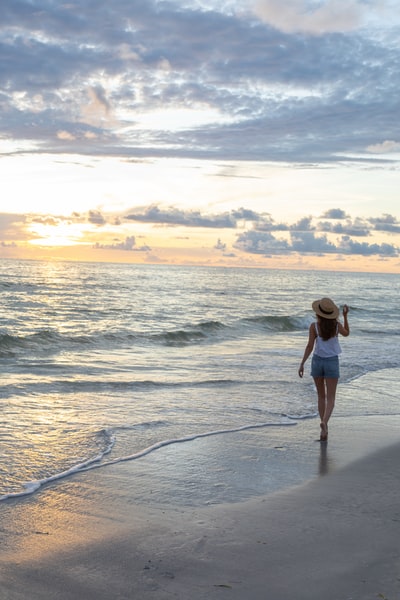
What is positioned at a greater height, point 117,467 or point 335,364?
point 335,364

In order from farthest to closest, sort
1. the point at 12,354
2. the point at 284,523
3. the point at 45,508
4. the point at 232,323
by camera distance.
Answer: the point at 232,323 < the point at 12,354 < the point at 45,508 < the point at 284,523

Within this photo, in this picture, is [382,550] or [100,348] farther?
[100,348]

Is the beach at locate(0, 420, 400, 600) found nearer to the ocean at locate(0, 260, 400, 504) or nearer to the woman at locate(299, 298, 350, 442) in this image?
the ocean at locate(0, 260, 400, 504)

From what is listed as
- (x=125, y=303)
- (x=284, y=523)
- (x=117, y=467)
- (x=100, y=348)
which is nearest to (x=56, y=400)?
(x=117, y=467)

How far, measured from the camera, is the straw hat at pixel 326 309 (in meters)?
8.20

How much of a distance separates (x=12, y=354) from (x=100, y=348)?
2956mm

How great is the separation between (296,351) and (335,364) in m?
11.2

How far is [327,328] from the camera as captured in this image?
8375mm

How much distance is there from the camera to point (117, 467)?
268 inches

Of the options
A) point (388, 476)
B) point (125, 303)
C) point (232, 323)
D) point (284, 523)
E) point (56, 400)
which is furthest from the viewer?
point (125, 303)

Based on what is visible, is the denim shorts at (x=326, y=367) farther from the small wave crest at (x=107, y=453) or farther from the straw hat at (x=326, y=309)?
the small wave crest at (x=107, y=453)

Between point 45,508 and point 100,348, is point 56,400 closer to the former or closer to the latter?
point 45,508

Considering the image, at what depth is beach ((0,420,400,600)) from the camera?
3939 millimetres

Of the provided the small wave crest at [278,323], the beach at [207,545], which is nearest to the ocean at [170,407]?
the beach at [207,545]
